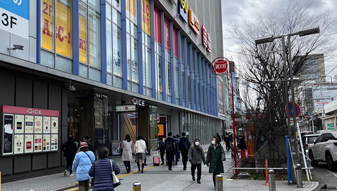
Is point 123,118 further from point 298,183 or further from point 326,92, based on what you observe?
point 326,92

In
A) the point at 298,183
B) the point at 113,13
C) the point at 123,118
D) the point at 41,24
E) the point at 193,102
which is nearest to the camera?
the point at 298,183

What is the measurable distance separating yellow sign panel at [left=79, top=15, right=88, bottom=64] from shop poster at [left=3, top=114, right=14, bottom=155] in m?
5.33

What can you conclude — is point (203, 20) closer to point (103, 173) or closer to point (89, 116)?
point (89, 116)

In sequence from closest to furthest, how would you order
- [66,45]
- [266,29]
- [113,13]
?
[66,45] < [266,29] < [113,13]

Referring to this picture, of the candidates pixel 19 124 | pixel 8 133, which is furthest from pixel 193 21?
pixel 8 133

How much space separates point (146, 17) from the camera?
86.9 feet

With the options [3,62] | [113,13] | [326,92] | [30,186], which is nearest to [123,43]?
[113,13]

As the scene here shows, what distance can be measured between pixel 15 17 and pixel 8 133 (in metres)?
4.25

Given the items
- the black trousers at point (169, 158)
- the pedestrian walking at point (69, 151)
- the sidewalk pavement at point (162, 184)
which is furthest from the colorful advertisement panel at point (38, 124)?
the black trousers at point (169, 158)

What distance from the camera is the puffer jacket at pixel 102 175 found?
6031mm

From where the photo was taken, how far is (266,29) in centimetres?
1692

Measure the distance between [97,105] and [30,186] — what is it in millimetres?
8280

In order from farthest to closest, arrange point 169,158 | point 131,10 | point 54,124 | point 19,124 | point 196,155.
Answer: point 131,10, point 169,158, point 54,124, point 19,124, point 196,155

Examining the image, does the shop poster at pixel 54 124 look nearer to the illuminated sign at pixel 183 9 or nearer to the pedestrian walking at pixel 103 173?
the pedestrian walking at pixel 103 173
